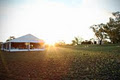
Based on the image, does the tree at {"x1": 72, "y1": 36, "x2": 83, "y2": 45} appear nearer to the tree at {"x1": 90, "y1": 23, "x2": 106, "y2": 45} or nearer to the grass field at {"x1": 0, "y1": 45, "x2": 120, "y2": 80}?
the tree at {"x1": 90, "y1": 23, "x2": 106, "y2": 45}

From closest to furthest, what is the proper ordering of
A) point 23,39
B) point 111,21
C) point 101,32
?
point 23,39 → point 111,21 → point 101,32

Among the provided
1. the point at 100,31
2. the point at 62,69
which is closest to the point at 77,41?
the point at 100,31

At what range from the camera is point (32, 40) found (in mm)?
31109

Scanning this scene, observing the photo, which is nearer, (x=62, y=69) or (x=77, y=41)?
(x=62, y=69)

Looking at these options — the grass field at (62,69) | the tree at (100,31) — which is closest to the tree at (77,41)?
the tree at (100,31)

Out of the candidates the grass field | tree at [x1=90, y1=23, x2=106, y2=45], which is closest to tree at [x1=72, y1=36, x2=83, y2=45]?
tree at [x1=90, y1=23, x2=106, y2=45]

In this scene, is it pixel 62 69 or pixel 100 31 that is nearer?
pixel 62 69

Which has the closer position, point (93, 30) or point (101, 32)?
point (101, 32)

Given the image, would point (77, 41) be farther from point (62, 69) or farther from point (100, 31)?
point (62, 69)

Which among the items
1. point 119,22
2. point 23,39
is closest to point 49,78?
point 23,39

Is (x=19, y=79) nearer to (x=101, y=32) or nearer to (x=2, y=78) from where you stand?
(x=2, y=78)

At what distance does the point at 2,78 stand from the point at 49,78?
2030 mm

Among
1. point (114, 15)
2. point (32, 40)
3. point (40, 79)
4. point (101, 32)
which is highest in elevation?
point (114, 15)

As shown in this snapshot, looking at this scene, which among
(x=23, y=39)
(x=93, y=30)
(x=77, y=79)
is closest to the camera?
(x=77, y=79)
